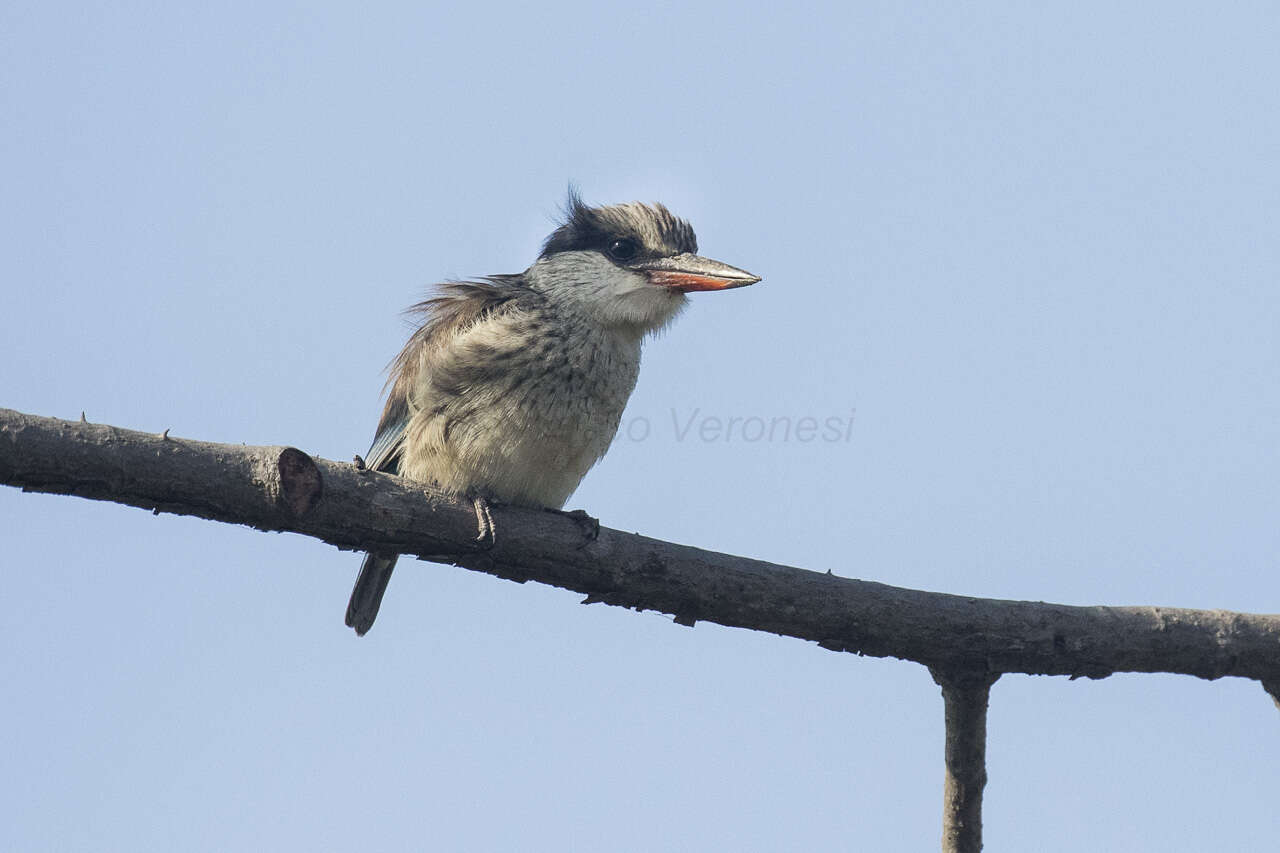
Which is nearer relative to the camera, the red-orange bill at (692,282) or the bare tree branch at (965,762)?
the bare tree branch at (965,762)

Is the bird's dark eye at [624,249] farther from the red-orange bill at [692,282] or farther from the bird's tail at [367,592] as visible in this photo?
the bird's tail at [367,592]

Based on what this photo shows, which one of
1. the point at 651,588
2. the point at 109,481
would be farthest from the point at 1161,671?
the point at 109,481

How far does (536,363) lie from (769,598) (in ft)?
4.82

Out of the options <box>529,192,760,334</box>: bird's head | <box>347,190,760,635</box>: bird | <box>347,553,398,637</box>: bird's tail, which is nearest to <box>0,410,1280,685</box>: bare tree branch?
<box>347,190,760,635</box>: bird

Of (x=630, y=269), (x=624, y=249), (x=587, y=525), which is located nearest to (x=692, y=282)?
(x=630, y=269)

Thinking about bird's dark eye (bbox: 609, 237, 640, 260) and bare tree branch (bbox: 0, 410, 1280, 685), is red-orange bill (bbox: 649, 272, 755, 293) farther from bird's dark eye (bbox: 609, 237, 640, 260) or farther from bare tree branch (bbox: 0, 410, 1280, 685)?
bare tree branch (bbox: 0, 410, 1280, 685)

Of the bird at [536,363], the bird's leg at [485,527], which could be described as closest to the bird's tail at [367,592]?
the bird at [536,363]

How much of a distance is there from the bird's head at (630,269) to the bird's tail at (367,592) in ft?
4.32

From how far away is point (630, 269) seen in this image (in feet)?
16.6

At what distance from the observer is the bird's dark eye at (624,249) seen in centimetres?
514

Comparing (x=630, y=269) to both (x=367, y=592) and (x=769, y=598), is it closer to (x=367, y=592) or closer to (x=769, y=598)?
(x=367, y=592)

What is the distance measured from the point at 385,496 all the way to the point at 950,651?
1.57 meters

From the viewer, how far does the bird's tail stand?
519cm

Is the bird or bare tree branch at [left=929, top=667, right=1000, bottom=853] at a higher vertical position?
the bird
